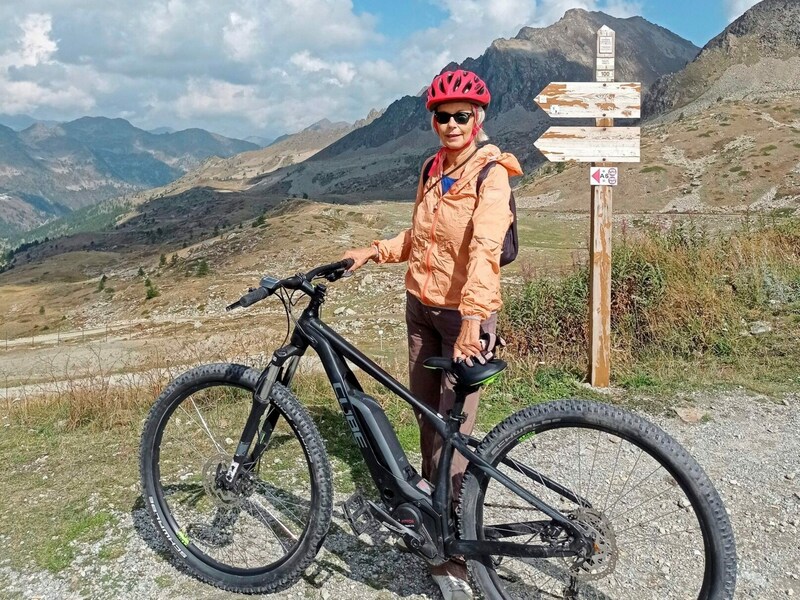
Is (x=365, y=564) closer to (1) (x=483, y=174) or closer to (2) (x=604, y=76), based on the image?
(1) (x=483, y=174)

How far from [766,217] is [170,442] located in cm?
1143

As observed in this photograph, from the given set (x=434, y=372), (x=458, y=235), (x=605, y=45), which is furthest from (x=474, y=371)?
(x=605, y=45)

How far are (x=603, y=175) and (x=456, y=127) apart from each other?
3120 mm

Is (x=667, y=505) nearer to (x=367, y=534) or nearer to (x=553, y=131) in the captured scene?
(x=367, y=534)

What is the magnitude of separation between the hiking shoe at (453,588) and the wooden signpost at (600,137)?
3.53 meters

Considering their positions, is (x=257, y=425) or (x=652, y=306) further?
(x=652, y=306)

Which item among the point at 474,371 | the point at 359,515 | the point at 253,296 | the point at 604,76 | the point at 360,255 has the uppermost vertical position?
the point at 604,76

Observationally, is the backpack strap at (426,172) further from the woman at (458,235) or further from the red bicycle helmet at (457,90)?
the red bicycle helmet at (457,90)

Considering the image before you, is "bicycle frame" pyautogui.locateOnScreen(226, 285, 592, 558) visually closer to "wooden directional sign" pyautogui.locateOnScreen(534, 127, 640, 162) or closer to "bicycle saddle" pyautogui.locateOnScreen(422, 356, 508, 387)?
"bicycle saddle" pyautogui.locateOnScreen(422, 356, 508, 387)

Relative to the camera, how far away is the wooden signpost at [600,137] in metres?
5.71

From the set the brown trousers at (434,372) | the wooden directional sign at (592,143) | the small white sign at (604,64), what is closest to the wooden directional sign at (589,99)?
the wooden directional sign at (592,143)

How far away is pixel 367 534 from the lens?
3857 mm

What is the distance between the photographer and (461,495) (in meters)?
3.03

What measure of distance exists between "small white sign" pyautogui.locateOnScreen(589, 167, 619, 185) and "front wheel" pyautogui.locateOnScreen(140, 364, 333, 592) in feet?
12.6
